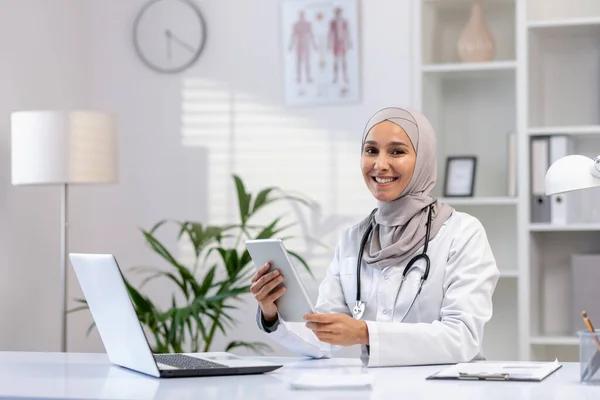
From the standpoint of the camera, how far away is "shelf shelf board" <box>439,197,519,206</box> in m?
3.71

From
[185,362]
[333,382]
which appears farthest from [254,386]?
[185,362]

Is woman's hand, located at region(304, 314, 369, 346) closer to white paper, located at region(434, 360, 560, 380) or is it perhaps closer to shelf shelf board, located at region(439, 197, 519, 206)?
white paper, located at region(434, 360, 560, 380)

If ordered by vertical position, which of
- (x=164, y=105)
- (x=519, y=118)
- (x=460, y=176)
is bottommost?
(x=460, y=176)

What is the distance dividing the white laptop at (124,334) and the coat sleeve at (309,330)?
181 millimetres

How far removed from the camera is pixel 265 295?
6.93ft

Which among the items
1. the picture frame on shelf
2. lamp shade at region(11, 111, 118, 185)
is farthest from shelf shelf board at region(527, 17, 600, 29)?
lamp shade at region(11, 111, 118, 185)

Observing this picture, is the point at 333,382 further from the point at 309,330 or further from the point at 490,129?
the point at 490,129

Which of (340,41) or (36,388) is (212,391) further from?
(340,41)

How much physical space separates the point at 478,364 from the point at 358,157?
2.22 meters

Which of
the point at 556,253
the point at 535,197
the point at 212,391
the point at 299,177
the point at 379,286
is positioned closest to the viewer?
the point at 212,391

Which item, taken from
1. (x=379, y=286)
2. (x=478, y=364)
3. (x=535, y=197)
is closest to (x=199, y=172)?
(x=535, y=197)

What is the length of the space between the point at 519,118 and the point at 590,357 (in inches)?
80.7

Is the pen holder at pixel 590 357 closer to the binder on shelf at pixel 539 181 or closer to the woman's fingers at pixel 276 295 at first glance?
the woman's fingers at pixel 276 295

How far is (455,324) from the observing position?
2193mm
